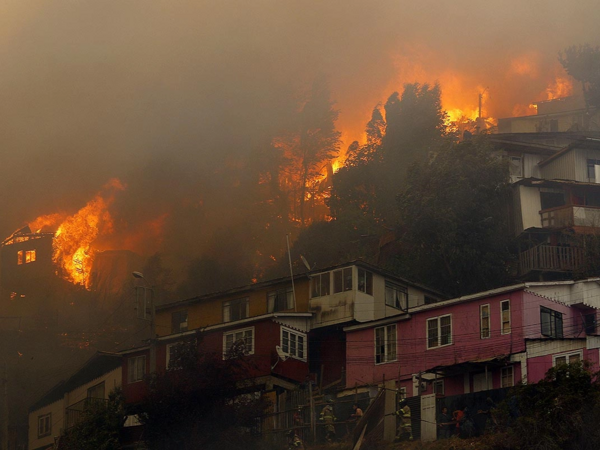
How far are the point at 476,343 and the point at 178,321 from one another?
24379 mm

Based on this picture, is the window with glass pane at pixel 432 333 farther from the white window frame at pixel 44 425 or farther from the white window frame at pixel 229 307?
the white window frame at pixel 44 425

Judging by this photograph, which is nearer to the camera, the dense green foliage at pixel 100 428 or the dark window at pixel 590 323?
the dark window at pixel 590 323

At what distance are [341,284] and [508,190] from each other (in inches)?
511

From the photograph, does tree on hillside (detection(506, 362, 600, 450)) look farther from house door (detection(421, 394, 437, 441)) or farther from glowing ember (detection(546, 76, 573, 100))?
glowing ember (detection(546, 76, 573, 100))

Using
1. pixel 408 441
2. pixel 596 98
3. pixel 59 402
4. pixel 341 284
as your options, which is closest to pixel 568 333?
pixel 408 441

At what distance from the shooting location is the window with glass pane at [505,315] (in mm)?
40531

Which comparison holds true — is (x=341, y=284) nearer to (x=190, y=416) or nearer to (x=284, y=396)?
(x=284, y=396)

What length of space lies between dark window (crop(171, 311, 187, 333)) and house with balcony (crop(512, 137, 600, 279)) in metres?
21.9

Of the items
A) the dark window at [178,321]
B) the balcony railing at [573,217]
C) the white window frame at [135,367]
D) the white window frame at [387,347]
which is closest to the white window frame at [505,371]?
the white window frame at [387,347]

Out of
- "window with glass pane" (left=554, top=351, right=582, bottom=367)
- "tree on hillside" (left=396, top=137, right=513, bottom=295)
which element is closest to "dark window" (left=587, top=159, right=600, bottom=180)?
"tree on hillside" (left=396, top=137, right=513, bottom=295)

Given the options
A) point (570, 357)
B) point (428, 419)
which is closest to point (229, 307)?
point (428, 419)

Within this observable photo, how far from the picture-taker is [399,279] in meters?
54.8

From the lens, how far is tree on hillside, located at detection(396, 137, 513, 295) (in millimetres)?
54094

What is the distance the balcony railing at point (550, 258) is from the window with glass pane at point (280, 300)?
562 inches
